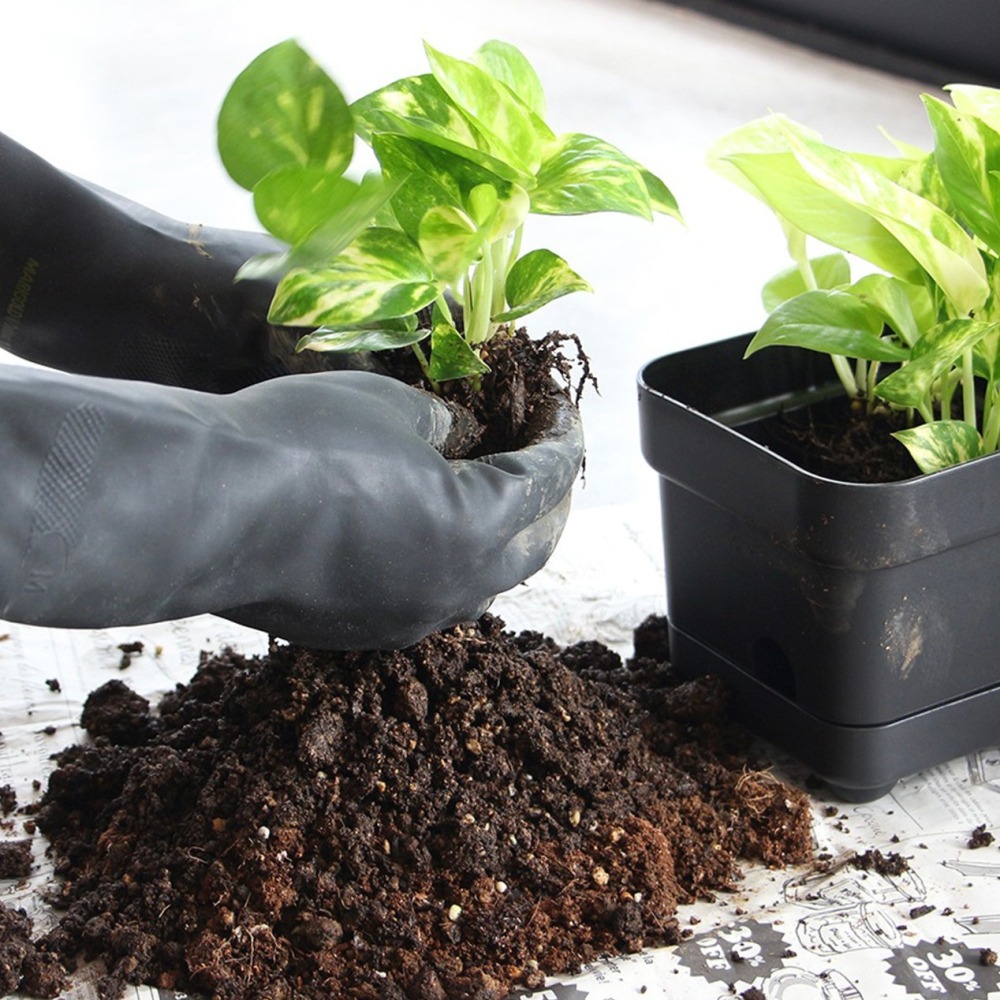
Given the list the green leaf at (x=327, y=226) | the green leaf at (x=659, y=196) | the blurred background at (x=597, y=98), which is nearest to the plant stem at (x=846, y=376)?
the green leaf at (x=659, y=196)

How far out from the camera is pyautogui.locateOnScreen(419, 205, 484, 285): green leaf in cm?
87

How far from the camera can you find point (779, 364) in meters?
1.19

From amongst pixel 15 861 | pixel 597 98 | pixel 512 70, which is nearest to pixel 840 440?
pixel 512 70

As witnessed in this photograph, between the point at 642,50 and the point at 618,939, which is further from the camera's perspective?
the point at 642,50

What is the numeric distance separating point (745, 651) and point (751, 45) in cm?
252

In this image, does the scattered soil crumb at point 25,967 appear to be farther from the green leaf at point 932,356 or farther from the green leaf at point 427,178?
the green leaf at point 932,356

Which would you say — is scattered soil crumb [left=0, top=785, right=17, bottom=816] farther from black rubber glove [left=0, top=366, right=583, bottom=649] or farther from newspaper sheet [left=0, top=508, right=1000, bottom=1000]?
black rubber glove [left=0, top=366, right=583, bottom=649]

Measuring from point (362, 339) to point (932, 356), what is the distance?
1.25 ft

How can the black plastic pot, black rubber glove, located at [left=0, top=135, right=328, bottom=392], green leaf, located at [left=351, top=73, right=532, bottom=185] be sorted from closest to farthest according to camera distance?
green leaf, located at [left=351, top=73, right=532, bottom=185] → the black plastic pot → black rubber glove, located at [left=0, top=135, right=328, bottom=392]

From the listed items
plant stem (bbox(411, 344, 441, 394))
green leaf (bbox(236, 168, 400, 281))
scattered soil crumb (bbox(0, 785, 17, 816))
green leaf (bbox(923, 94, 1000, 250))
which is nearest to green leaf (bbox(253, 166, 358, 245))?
green leaf (bbox(236, 168, 400, 281))

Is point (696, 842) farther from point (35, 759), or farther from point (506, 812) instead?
point (35, 759)

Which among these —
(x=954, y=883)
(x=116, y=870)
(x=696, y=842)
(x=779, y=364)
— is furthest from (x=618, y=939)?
(x=779, y=364)

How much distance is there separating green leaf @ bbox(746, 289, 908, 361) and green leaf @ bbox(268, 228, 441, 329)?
259mm

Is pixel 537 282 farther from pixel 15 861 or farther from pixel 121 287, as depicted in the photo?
pixel 15 861
